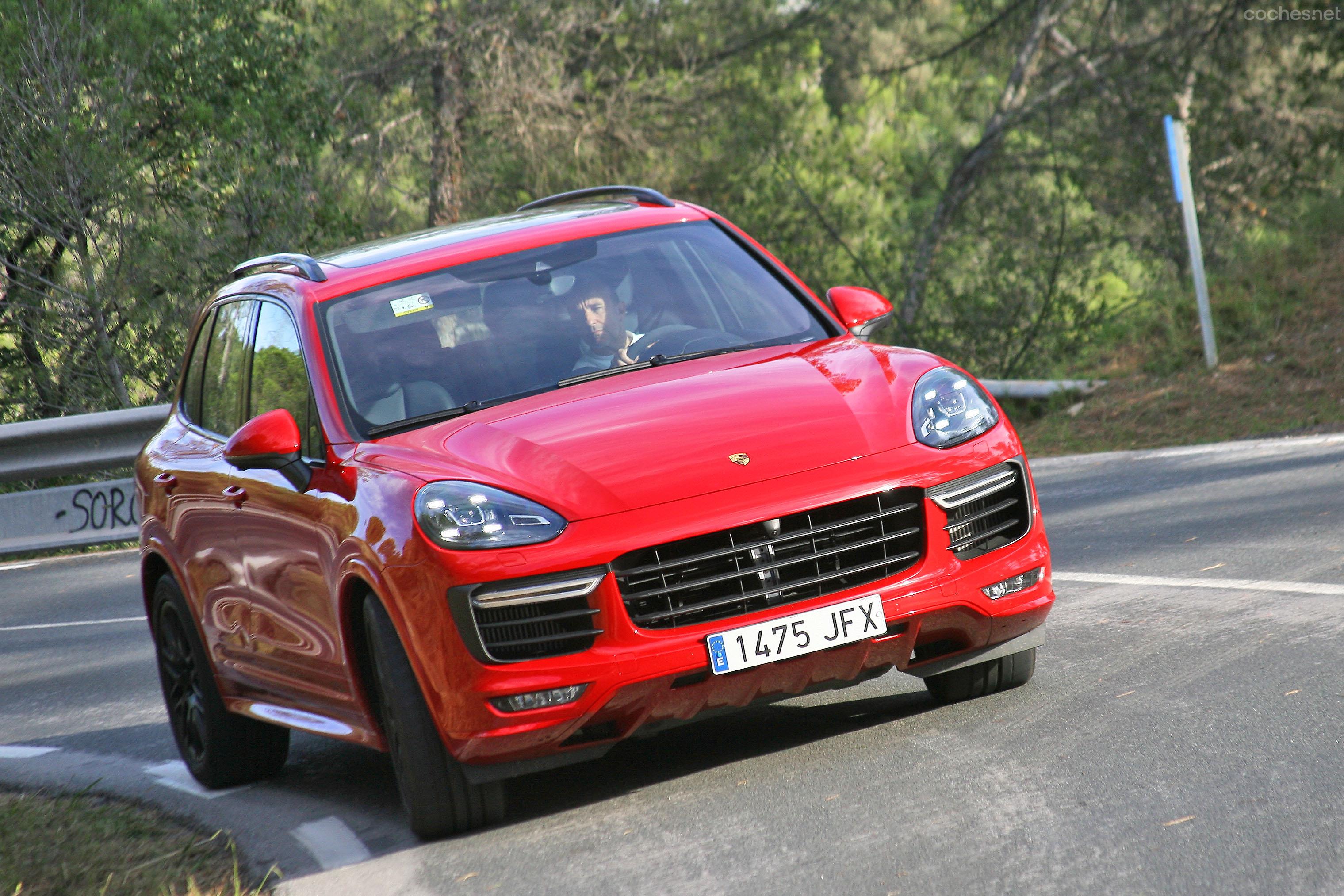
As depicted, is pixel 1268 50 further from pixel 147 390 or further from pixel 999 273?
pixel 147 390

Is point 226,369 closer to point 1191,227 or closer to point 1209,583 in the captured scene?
point 1209,583

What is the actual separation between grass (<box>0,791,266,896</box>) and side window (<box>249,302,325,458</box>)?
1267 mm

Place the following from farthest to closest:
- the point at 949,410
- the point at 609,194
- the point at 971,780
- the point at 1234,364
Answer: the point at 1234,364 < the point at 609,194 < the point at 949,410 < the point at 971,780

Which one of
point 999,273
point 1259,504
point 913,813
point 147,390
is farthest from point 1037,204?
point 913,813

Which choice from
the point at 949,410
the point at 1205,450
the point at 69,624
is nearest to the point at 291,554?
the point at 949,410

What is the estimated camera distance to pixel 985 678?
18.0ft

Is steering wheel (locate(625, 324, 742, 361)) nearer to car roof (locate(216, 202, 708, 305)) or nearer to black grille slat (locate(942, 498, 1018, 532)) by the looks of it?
car roof (locate(216, 202, 708, 305))

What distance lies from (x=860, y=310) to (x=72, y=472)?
10.2m

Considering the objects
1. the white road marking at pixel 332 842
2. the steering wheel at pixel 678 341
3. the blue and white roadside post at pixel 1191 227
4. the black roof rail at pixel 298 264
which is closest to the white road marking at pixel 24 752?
the black roof rail at pixel 298 264

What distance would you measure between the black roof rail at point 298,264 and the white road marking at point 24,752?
216 cm

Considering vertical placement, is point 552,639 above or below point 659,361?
below

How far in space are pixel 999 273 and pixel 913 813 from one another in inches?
591

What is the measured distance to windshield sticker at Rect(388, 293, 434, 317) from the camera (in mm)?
5688

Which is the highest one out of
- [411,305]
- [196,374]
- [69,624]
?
[411,305]
